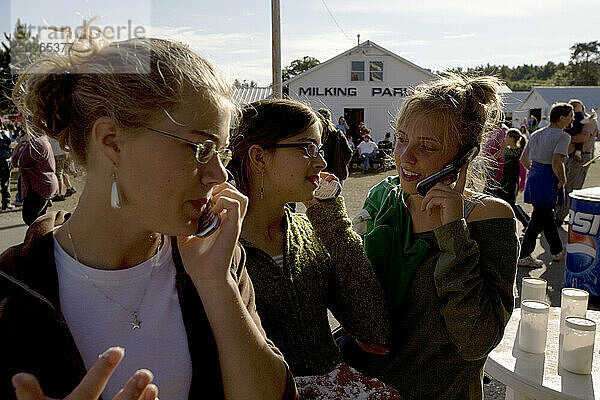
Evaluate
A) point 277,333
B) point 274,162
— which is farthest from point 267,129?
point 277,333

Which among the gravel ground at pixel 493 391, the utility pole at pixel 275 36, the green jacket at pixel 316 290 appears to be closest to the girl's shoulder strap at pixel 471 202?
the green jacket at pixel 316 290

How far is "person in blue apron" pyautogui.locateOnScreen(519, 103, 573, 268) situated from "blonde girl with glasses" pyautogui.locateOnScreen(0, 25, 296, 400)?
20.0ft

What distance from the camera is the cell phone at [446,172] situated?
1.93 meters

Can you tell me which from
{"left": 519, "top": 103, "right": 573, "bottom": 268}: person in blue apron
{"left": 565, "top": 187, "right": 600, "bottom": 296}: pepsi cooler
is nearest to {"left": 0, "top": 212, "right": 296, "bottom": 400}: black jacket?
{"left": 565, "top": 187, "right": 600, "bottom": 296}: pepsi cooler

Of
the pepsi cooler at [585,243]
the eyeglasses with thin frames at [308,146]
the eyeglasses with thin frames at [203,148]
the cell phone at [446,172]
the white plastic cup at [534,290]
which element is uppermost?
the eyeglasses with thin frames at [203,148]

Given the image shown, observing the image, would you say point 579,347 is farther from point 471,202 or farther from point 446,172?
point 446,172

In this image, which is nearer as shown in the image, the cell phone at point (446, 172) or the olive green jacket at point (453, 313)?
the olive green jacket at point (453, 313)

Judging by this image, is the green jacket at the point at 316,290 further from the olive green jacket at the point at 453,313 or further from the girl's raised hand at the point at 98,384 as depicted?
the girl's raised hand at the point at 98,384

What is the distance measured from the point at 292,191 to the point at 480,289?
767 millimetres

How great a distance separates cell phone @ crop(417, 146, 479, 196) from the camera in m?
1.93

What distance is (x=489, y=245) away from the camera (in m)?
1.81

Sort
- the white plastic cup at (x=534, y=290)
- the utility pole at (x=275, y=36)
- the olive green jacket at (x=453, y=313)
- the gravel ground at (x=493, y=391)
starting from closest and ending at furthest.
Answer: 1. the olive green jacket at (x=453, y=313)
2. the white plastic cup at (x=534, y=290)
3. the gravel ground at (x=493, y=391)
4. the utility pole at (x=275, y=36)

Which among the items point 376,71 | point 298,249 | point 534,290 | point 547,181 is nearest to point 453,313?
point 298,249

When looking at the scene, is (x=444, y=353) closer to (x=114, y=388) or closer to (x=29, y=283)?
(x=114, y=388)
